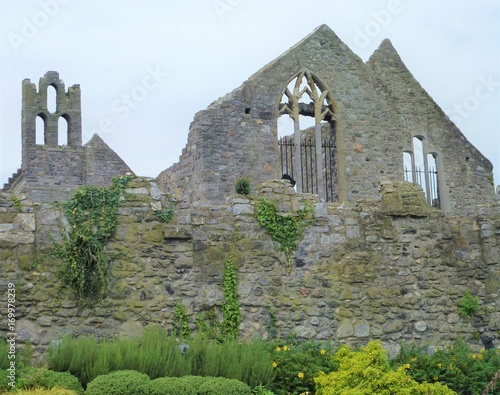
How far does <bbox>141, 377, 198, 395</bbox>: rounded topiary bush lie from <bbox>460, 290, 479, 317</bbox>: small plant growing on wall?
Answer: 19.5ft

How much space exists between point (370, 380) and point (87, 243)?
15.3 feet

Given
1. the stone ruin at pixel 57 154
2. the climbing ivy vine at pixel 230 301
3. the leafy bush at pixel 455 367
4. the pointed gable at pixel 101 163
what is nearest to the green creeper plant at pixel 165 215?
the climbing ivy vine at pixel 230 301

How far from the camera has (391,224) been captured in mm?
15812

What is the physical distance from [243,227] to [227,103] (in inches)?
292

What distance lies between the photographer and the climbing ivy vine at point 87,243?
45.3 ft

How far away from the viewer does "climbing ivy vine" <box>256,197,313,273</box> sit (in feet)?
49.4

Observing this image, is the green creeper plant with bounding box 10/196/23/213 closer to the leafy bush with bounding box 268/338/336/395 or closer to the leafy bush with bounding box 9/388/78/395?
the leafy bush with bounding box 9/388/78/395

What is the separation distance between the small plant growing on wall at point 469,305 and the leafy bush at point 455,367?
1294 mm

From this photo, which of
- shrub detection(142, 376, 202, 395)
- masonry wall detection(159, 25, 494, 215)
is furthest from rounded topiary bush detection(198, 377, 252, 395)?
masonry wall detection(159, 25, 494, 215)

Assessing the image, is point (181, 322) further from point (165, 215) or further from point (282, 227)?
point (282, 227)

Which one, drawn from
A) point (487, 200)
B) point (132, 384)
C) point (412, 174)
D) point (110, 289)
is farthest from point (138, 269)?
point (487, 200)

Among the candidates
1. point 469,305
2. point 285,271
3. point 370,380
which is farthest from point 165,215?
point 469,305

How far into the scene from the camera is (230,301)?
47.8 ft

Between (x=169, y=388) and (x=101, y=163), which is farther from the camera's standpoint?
(x=101, y=163)
